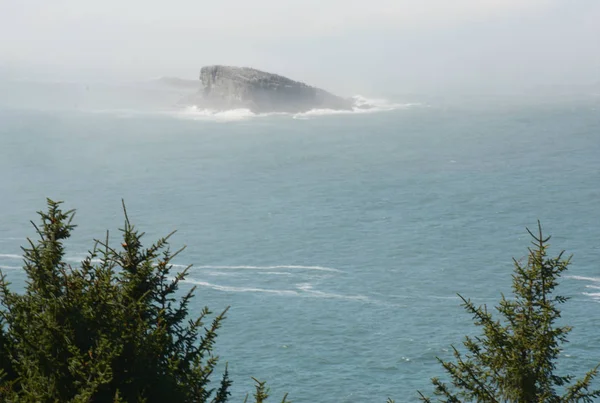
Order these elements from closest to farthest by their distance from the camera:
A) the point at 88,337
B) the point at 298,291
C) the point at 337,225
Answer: the point at 88,337
the point at 298,291
the point at 337,225

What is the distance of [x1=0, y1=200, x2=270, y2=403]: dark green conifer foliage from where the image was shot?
14.3 m

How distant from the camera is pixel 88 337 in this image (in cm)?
1501

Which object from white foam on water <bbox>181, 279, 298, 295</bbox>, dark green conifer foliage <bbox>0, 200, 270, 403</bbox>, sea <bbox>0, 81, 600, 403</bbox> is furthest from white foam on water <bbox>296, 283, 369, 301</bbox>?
dark green conifer foliage <bbox>0, 200, 270, 403</bbox>

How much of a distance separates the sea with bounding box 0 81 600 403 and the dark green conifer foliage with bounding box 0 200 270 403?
45985 mm

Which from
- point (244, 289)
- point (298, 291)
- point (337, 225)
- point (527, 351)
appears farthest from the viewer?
point (337, 225)

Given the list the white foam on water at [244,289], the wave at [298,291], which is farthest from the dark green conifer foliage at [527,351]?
the white foam on water at [244,289]

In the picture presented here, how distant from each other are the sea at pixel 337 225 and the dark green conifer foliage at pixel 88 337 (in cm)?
4598

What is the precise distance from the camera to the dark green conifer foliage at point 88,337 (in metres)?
14.3

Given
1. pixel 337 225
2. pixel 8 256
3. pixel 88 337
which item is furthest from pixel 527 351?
pixel 337 225

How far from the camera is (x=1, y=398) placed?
14461mm

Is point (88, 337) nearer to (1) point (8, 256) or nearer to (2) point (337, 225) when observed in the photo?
(1) point (8, 256)

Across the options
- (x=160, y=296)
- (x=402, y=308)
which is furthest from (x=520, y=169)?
(x=160, y=296)

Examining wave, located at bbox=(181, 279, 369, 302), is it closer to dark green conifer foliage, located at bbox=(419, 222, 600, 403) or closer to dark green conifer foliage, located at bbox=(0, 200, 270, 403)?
dark green conifer foliage, located at bbox=(419, 222, 600, 403)

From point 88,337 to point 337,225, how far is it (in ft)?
322
